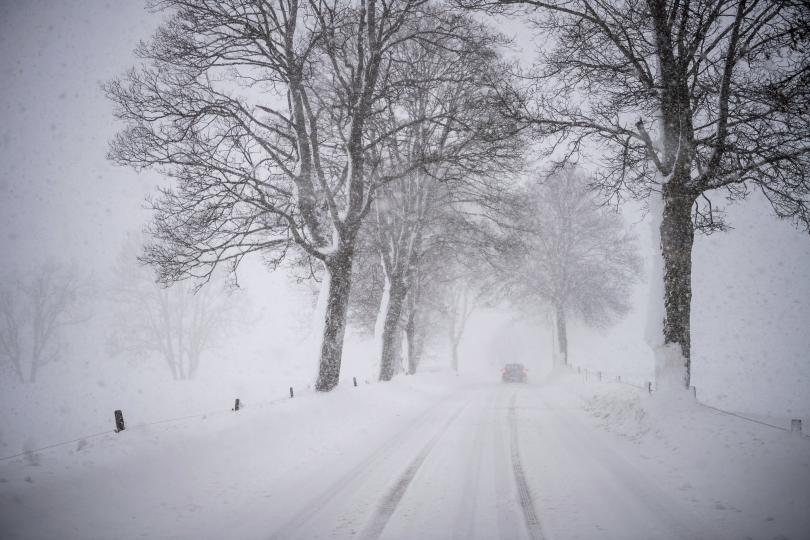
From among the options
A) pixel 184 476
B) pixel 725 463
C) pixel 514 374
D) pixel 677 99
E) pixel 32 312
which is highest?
pixel 677 99

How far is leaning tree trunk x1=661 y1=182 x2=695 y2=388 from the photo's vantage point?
7.00 metres

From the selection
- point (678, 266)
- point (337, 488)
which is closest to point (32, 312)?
point (337, 488)

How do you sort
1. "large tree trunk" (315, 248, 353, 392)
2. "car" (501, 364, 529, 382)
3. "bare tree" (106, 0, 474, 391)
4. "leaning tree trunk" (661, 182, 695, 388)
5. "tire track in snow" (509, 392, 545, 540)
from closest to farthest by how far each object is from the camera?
"tire track in snow" (509, 392, 545, 540) → "leaning tree trunk" (661, 182, 695, 388) → "bare tree" (106, 0, 474, 391) → "large tree trunk" (315, 248, 353, 392) → "car" (501, 364, 529, 382)

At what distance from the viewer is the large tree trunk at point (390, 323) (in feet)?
44.5

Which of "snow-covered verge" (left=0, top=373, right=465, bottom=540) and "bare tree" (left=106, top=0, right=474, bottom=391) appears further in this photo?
"bare tree" (left=106, top=0, right=474, bottom=391)

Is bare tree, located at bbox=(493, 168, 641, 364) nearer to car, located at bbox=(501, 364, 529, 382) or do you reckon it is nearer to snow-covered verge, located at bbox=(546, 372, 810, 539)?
car, located at bbox=(501, 364, 529, 382)

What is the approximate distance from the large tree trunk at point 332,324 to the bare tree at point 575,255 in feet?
44.0

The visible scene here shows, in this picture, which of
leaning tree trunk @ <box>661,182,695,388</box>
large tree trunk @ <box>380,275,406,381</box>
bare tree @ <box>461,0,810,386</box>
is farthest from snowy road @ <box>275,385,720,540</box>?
large tree trunk @ <box>380,275,406,381</box>

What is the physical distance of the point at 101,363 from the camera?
2998 cm

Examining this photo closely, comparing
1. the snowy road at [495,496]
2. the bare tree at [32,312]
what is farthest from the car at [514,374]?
the bare tree at [32,312]

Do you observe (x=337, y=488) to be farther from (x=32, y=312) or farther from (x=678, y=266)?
(x=32, y=312)

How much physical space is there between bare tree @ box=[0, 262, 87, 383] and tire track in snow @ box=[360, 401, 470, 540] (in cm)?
3229

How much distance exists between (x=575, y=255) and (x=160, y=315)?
2882cm

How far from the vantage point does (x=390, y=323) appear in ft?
45.2
